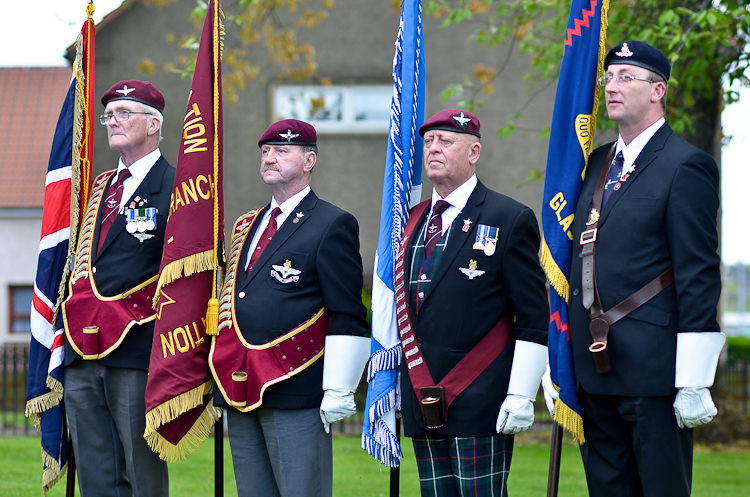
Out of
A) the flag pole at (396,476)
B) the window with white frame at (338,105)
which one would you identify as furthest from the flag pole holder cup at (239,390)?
the window with white frame at (338,105)

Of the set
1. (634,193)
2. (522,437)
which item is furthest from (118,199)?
(522,437)

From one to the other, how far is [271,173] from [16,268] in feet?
48.4

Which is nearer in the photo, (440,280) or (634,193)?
(634,193)

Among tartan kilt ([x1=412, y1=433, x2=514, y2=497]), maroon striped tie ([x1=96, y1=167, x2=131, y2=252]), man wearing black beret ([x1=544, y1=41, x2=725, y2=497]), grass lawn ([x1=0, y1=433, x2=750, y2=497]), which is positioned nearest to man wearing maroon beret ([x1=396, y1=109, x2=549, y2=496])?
tartan kilt ([x1=412, y1=433, x2=514, y2=497])

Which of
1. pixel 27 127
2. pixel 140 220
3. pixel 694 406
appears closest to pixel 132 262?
pixel 140 220

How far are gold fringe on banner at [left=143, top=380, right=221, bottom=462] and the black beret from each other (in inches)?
93.2

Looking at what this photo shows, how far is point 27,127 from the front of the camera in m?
19.0

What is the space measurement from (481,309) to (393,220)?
0.67m

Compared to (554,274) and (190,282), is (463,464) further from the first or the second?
(190,282)

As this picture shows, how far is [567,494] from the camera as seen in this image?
7.81 meters

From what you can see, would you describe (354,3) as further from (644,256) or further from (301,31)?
(644,256)

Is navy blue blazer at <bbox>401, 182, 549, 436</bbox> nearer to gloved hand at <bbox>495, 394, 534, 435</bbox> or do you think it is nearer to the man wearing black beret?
gloved hand at <bbox>495, 394, 534, 435</bbox>

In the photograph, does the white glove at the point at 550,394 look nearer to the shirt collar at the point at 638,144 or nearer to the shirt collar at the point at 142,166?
the shirt collar at the point at 638,144

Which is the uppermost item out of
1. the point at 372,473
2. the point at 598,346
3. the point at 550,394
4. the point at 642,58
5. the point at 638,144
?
the point at 642,58
